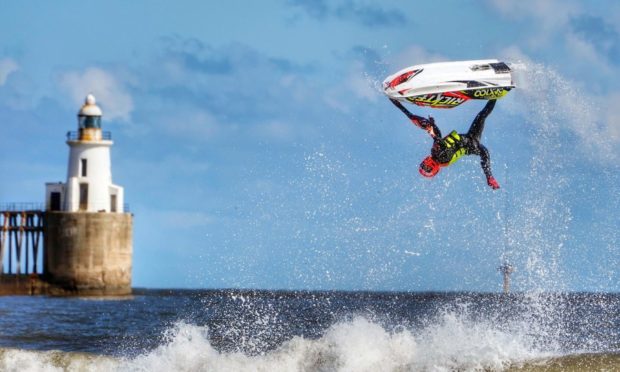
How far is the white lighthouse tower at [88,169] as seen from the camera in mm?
66250

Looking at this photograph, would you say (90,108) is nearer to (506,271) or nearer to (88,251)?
(88,251)

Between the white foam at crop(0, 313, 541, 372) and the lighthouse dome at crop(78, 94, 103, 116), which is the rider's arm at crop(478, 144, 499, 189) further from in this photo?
the lighthouse dome at crop(78, 94, 103, 116)

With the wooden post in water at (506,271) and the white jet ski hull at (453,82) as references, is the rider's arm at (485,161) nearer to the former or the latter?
the white jet ski hull at (453,82)

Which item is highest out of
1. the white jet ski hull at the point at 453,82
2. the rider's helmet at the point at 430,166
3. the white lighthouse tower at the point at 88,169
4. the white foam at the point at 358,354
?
the white lighthouse tower at the point at 88,169

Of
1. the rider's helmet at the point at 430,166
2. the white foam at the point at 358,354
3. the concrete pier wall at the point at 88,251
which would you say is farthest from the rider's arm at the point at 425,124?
the concrete pier wall at the point at 88,251

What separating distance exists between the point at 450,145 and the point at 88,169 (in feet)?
164

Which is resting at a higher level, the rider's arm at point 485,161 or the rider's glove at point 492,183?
the rider's arm at point 485,161

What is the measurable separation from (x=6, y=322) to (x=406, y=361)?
23.2 metres

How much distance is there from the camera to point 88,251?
63.9m

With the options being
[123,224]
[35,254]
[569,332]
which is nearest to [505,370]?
[569,332]

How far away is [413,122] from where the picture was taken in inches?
772

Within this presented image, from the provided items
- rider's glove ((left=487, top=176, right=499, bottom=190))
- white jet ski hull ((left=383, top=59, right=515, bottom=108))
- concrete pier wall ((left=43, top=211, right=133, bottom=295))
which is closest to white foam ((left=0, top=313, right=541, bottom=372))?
rider's glove ((left=487, top=176, right=499, bottom=190))

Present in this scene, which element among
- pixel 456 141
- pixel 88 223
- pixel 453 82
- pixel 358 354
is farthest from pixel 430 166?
pixel 88 223

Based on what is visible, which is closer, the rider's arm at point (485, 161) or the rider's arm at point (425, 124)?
the rider's arm at point (425, 124)
